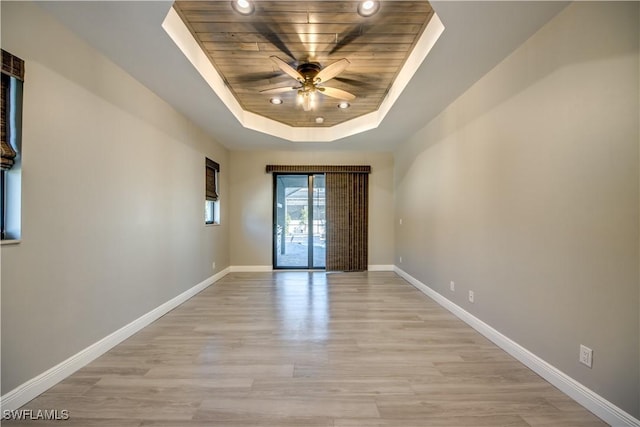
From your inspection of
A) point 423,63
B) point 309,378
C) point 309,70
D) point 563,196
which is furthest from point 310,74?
point 309,378

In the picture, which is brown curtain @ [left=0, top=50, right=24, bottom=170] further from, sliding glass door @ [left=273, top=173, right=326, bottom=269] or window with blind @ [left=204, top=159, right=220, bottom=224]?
sliding glass door @ [left=273, top=173, right=326, bottom=269]

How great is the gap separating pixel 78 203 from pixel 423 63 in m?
3.03

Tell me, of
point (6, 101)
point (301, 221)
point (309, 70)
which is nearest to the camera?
point (6, 101)

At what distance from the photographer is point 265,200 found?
240 inches

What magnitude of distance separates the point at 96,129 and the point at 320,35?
6.66 ft

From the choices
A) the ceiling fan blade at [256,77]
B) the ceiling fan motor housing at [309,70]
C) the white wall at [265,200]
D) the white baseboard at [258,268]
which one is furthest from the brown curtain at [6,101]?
the white baseboard at [258,268]

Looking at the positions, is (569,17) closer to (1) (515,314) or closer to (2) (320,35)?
(2) (320,35)

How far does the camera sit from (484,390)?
1913 mm

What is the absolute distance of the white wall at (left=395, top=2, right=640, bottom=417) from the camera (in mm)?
1553

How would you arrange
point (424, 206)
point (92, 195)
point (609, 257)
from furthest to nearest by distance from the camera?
point (424, 206) < point (92, 195) < point (609, 257)

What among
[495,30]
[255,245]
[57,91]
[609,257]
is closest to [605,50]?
[495,30]

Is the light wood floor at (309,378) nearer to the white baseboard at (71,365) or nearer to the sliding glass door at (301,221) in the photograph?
the white baseboard at (71,365)

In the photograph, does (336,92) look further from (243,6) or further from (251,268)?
(251,268)

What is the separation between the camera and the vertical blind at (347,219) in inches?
240
